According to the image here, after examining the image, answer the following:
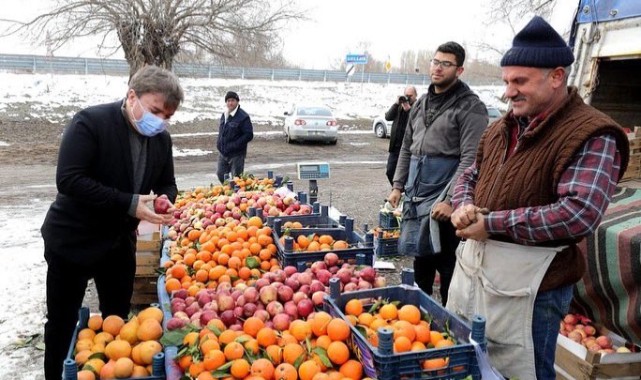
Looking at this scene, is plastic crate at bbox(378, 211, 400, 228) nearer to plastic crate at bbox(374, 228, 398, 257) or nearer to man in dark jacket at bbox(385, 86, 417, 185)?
plastic crate at bbox(374, 228, 398, 257)

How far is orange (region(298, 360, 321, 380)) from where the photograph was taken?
1924mm

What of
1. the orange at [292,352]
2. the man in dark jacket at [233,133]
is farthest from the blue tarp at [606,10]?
the man in dark jacket at [233,133]

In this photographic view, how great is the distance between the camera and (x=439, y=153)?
134 inches

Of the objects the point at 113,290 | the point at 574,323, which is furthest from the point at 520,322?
the point at 113,290

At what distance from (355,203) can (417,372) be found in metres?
6.67

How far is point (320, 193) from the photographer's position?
9.30 metres

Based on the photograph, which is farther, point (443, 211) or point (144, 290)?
point (144, 290)

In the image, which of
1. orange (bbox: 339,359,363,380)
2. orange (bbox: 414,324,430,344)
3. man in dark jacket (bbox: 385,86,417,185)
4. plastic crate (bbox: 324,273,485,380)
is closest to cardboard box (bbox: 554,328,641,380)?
plastic crate (bbox: 324,273,485,380)

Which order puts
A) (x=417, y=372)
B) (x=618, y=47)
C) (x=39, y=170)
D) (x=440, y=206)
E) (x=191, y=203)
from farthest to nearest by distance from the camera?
(x=39, y=170)
(x=191, y=203)
(x=618, y=47)
(x=440, y=206)
(x=417, y=372)

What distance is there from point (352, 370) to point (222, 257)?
1.63 m

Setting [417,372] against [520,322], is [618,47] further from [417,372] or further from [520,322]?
[417,372]

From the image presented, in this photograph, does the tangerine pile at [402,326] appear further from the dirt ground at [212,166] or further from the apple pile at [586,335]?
the dirt ground at [212,166]

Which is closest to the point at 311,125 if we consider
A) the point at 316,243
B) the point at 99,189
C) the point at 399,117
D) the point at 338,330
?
the point at 399,117

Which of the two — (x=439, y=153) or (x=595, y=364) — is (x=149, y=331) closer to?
(x=439, y=153)
